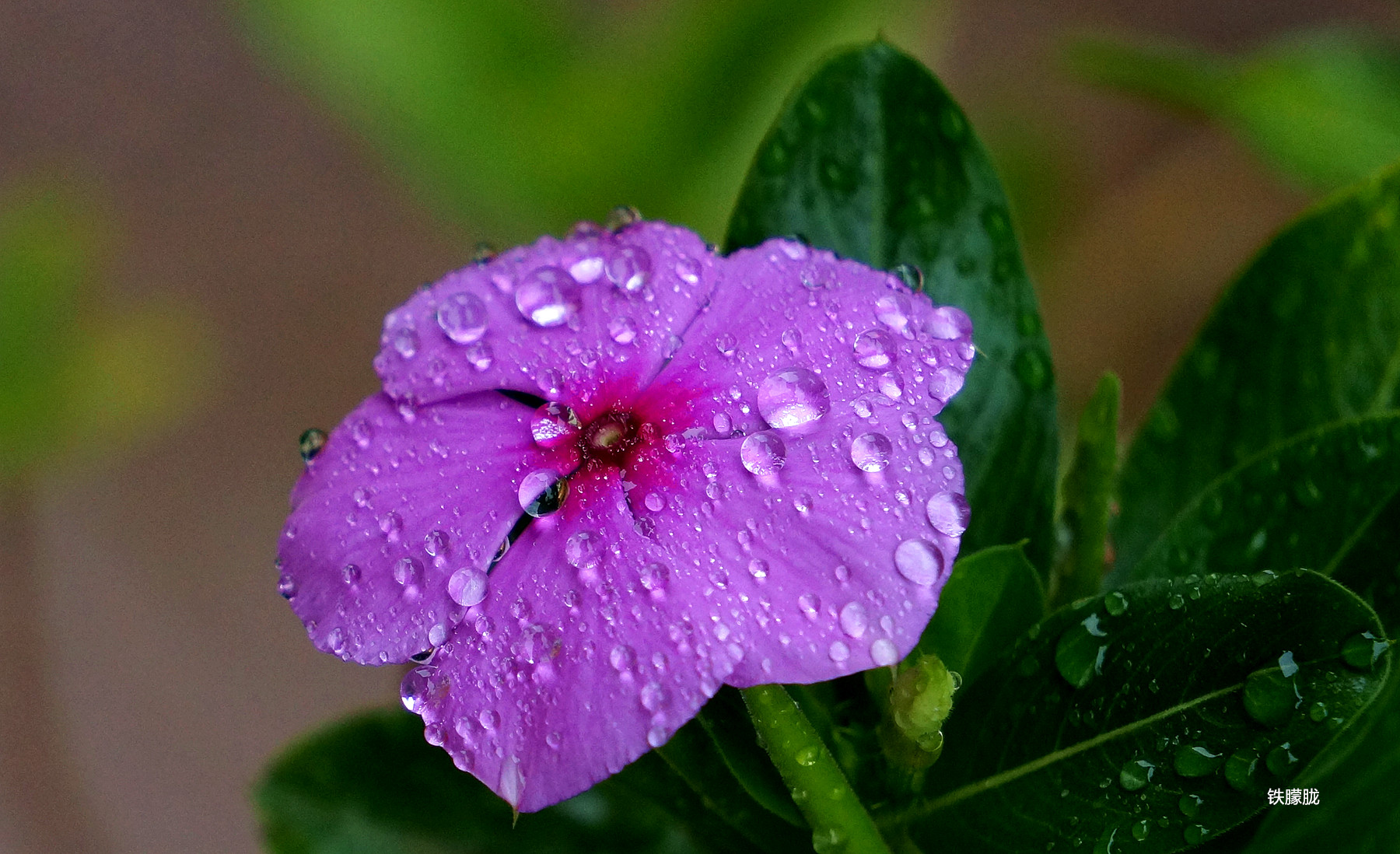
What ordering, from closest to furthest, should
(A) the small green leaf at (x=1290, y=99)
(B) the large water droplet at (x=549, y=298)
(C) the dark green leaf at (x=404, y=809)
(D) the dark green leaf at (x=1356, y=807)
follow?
1. (B) the large water droplet at (x=549, y=298)
2. (D) the dark green leaf at (x=1356, y=807)
3. (C) the dark green leaf at (x=404, y=809)
4. (A) the small green leaf at (x=1290, y=99)

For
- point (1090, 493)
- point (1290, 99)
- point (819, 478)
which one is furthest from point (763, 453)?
point (1290, 99)

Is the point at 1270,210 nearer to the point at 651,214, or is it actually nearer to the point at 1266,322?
the point at 651,214

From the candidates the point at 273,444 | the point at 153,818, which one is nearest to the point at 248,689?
the point at 153,818

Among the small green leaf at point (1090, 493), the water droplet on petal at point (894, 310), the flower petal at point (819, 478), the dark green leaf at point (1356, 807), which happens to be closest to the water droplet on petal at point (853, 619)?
the flower petal at point (819, 478)

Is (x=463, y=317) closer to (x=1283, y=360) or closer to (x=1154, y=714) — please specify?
(x=1154, y=714)

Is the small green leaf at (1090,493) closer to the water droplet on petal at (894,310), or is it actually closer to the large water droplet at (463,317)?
the water droplet on petal at (894,310)

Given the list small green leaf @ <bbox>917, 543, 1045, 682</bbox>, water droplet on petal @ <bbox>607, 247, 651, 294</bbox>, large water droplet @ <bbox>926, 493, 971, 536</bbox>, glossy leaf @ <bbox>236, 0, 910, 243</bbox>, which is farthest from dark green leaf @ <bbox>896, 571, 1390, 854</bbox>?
glossy leaf @ <bbox>236, 0, 910, 243</bbox>

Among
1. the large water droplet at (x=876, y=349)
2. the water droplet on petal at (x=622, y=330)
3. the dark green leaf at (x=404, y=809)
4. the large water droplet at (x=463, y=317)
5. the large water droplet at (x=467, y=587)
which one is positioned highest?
the large water droplet at (x=463, y=317)
